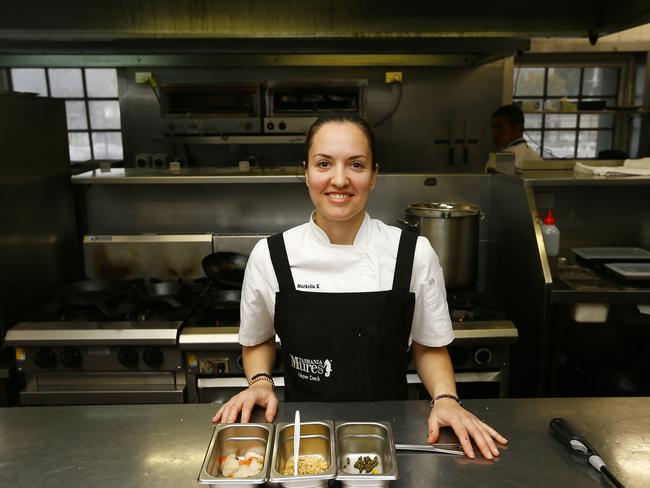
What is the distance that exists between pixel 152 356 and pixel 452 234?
1.43 m

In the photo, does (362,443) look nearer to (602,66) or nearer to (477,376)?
(477,376)

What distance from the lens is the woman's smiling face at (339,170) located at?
4.53ft

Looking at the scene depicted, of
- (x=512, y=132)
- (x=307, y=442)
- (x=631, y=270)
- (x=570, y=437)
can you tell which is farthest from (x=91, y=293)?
(x=512, y=132)

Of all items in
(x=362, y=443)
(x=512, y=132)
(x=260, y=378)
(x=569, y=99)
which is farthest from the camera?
(x=569, y=99)

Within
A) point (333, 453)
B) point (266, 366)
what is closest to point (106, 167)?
point (266, 366)

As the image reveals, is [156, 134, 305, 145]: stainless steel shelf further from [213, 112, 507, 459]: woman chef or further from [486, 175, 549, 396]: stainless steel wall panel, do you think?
[213, 112, 507, 459]: woman chef

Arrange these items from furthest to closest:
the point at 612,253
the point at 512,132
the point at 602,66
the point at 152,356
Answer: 1. the point at 602,66
2. the point at 512,132
3. the point at 612,253
4. the point at 152,356

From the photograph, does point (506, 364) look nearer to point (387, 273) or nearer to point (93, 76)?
point (387, 273)

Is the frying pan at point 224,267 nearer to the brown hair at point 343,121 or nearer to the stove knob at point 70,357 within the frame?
the stove knob at point 70,357

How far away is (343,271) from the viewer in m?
1.54

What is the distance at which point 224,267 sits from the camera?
9.24 feet

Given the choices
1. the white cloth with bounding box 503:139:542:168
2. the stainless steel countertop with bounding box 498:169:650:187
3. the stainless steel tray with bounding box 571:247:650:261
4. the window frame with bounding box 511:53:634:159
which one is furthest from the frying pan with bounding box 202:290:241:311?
the window frame with bounding box 511:53:634:159

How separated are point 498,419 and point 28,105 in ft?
8.35

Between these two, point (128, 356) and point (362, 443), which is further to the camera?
point (128, 356)
